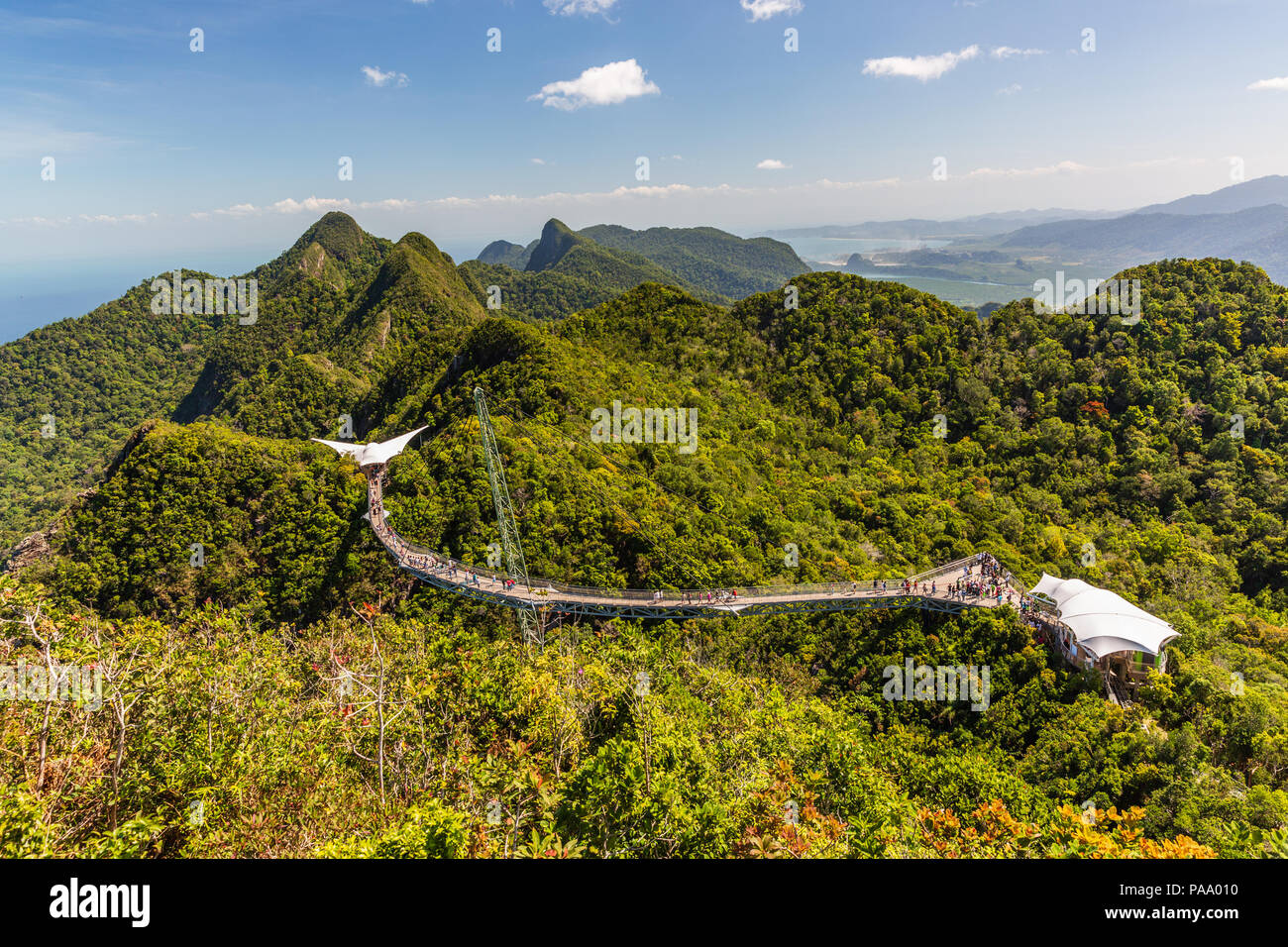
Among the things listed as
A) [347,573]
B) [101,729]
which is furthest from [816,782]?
[347,573]

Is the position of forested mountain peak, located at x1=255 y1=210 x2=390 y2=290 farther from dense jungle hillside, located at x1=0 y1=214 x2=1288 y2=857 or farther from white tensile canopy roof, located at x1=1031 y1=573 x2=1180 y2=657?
white tensile canopy roof, located at x1=1031 y1=573 x2=1180 y2=657

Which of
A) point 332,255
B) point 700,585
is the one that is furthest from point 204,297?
point 700,585

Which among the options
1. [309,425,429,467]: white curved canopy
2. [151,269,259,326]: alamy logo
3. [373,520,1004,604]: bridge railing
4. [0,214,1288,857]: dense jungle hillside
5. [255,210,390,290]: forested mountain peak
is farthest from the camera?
[255,210,390,290]: forested mountain peak

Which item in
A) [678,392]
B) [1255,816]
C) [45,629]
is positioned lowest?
[1255,816]
